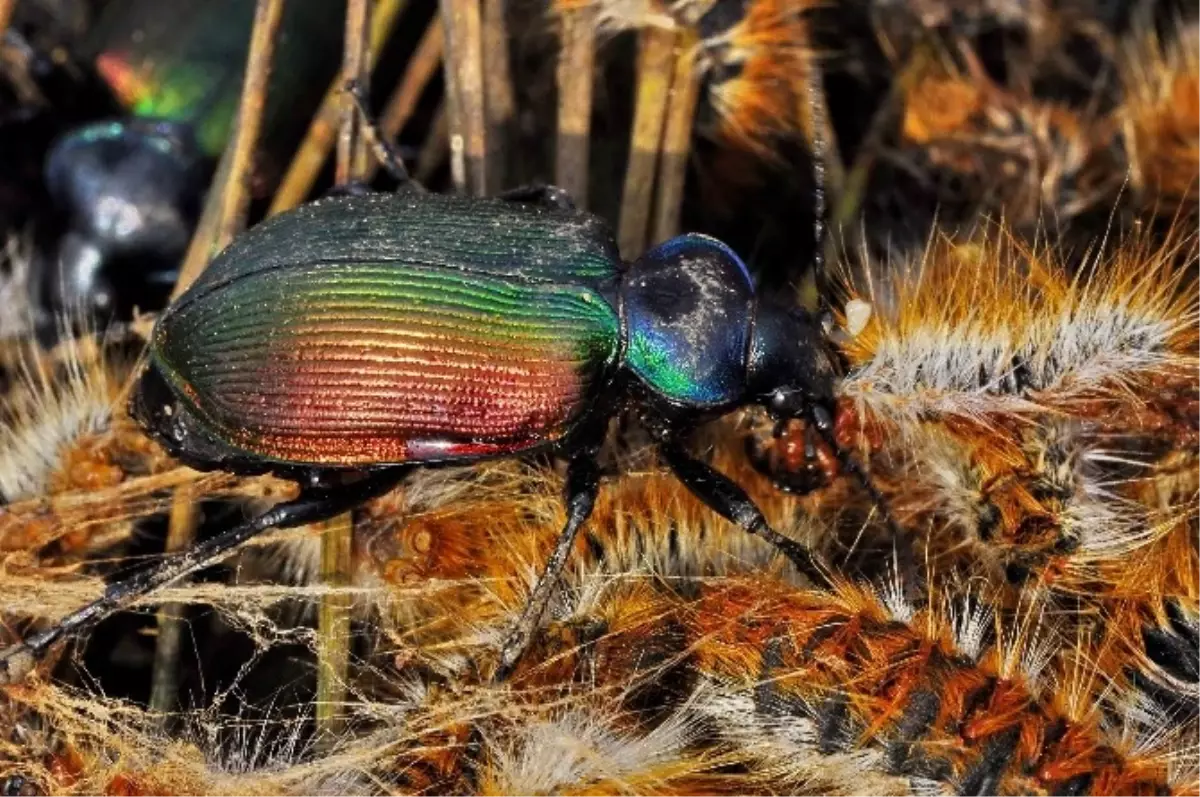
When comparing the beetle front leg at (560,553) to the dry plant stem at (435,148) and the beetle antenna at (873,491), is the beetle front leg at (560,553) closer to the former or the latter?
the beetle antenna at (873,491)

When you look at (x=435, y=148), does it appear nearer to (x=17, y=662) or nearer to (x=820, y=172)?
(x=820, y=172)

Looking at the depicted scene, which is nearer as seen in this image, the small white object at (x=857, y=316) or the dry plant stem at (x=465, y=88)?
the small white object at (x=857, y=316)

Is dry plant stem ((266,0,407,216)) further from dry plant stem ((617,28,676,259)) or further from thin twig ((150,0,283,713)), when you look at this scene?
dry plant stem ((617,28,676,259))

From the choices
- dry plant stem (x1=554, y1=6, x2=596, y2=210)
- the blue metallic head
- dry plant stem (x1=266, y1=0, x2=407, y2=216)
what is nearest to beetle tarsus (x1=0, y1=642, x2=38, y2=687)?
dry plant stem (x1=266, y1=0, x2=407, y2=216)

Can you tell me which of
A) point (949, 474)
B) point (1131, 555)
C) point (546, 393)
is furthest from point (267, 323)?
point (1131, 555)

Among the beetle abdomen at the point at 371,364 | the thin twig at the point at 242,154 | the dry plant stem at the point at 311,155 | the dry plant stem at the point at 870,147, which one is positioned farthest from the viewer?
the dry plant stem at the point at 870,147

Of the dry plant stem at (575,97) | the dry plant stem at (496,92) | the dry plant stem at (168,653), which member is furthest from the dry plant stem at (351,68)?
the dry plant stem at (168,653)

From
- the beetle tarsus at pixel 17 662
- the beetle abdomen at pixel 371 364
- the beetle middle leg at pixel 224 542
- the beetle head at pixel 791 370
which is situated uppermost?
the beetle abdomen at pixel 371 364
